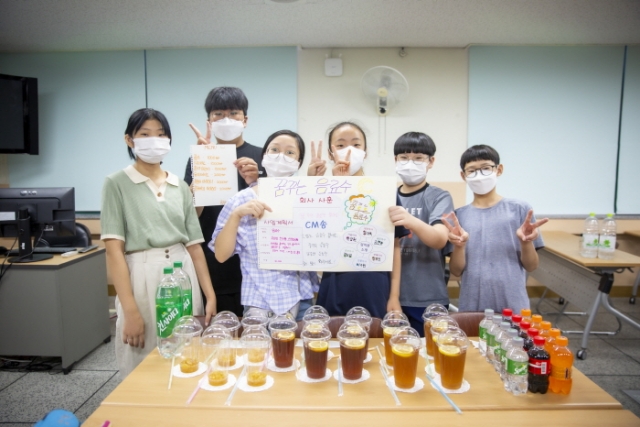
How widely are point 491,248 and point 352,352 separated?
1.13m

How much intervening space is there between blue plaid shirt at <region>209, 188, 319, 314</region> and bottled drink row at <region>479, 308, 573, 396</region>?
2.70ft

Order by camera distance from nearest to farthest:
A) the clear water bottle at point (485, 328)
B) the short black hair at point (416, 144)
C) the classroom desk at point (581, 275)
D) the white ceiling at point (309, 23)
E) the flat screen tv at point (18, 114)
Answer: the clear water bottle at point (485, 328)
the short black hair at point (416, 144)
the classroom desk at point (581, 275)
the white ceiling at point (309, 23)
the flat screen tv at point (18, 114)

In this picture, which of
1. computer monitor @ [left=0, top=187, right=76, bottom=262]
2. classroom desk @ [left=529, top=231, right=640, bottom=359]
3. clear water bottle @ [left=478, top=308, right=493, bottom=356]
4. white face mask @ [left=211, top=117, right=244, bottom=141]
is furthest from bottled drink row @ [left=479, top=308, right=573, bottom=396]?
computer monitor @ [left=0, top=187, right=76, bottom=262]

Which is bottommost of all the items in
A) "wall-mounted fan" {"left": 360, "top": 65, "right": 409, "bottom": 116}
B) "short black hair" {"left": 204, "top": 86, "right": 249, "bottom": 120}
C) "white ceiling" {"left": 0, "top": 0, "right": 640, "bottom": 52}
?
"short black hair" {"left": 204, "top": 86, "right": 249, "bottom": 120}

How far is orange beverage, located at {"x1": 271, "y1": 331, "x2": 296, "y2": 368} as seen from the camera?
52.4 inches

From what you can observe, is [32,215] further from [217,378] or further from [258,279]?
[217,378]

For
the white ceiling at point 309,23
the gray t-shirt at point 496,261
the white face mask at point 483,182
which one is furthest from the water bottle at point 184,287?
the white ceiling at point 309,23

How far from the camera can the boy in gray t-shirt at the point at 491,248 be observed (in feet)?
6.48

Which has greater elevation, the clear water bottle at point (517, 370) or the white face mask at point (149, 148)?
the white face mask at point (149, 148)

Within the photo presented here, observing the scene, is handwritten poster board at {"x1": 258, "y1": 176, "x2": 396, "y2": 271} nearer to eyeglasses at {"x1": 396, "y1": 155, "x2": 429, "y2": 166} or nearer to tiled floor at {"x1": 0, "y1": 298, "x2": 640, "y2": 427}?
eyeglasses at {"x1": 396, "y1": 155, "x2": 429, "y2": 166}

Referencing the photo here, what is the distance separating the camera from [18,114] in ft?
13.8

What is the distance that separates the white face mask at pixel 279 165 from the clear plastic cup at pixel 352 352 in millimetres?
850

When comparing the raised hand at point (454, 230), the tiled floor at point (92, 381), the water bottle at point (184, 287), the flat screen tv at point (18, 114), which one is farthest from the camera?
the flat screen tv at point (18, 114)

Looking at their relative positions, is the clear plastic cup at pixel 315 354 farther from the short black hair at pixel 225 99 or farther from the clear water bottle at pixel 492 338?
the short black hair at pixel 225 99
